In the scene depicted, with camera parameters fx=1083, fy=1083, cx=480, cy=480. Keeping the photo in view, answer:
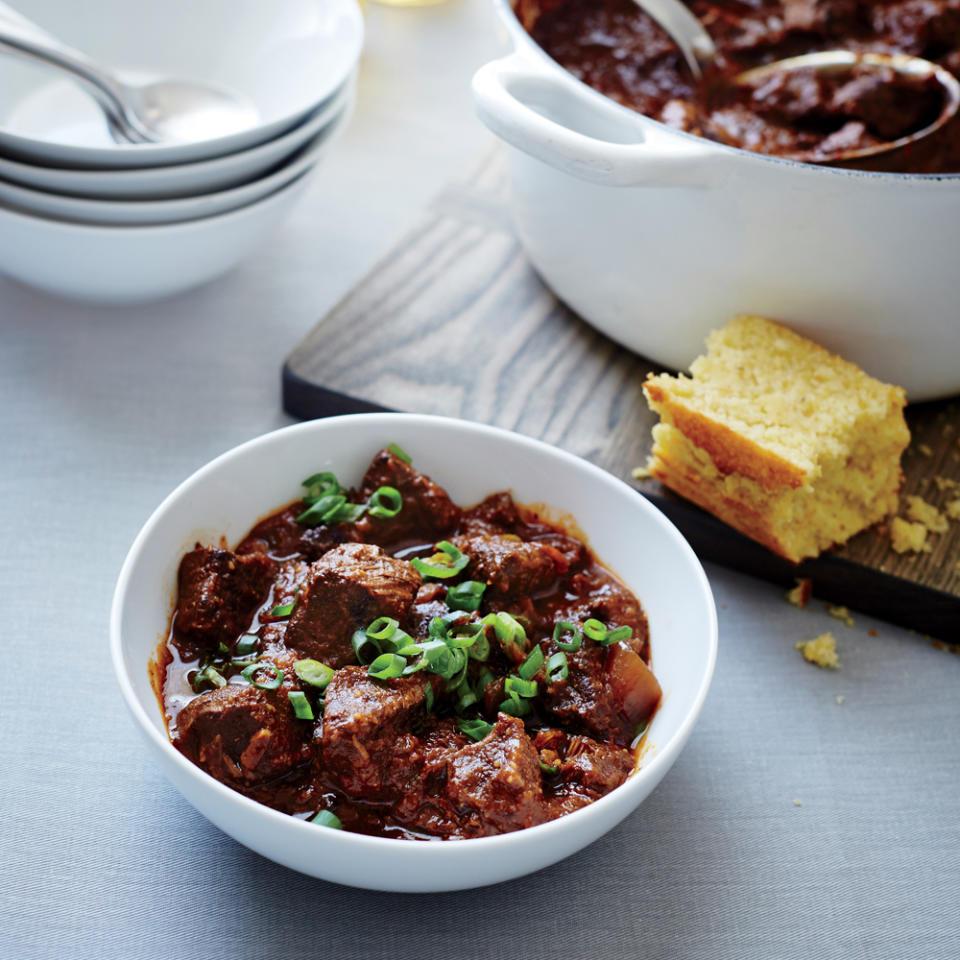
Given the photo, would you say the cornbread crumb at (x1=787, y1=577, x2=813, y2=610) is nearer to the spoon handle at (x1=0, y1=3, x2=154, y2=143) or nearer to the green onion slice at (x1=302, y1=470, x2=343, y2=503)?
the green onion slice at (x1=302, y1=470, x2=343, y2=503)

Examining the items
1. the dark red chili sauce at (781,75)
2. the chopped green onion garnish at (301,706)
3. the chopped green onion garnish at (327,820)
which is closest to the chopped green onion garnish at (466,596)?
the chopped green onion garnish at (301,706)

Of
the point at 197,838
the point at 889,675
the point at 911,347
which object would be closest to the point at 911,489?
the point at 911,347

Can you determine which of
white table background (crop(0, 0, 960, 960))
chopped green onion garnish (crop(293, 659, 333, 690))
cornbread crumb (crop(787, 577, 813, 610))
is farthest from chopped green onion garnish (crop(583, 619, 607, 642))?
cornbread crumb (crop(787, 577, 813, 610))

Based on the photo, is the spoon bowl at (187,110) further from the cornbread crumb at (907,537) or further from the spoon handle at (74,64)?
the cornbread crumb at (907,537)

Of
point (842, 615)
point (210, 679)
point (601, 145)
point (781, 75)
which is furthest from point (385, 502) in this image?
point (781, 75)

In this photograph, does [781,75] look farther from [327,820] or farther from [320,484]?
[327,820]
